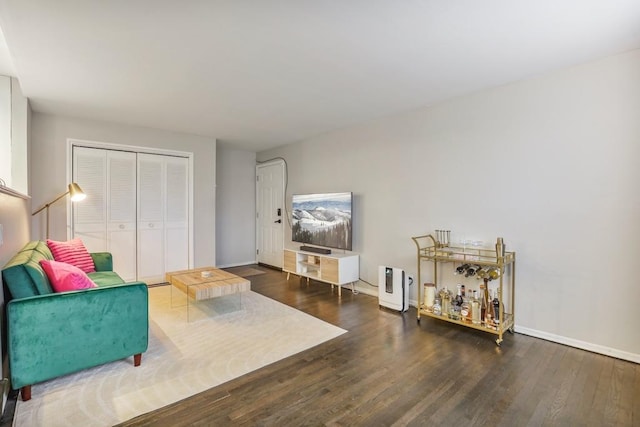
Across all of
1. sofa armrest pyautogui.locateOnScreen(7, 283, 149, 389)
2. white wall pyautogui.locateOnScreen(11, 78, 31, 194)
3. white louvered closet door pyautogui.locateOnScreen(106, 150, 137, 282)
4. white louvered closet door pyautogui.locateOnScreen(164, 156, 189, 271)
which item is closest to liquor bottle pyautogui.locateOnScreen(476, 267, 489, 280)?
sofa armrest pyautogui.locateOnScreen(7, 283, 149, 389)

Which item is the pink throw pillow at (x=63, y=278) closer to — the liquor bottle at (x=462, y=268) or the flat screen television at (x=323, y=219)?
the flat screen television at (x=323, y=219)

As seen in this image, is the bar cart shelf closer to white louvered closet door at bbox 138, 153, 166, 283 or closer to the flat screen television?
the flat screen television

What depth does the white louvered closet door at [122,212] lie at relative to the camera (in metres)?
4.31

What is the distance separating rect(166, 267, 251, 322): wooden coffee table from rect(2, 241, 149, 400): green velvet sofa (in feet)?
2.52

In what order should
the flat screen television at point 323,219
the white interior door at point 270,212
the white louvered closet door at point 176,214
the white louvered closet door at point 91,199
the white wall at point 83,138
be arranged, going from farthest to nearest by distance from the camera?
the white interior door at point 270,212
the white louvered closet door at point 176,214
the flat screen television at point 323,219
the white louvered closet door at point 91,199
the white wall at point 83,138

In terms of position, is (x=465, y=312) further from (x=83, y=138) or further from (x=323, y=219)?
(x=83, y=138)

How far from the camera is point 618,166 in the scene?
2.41m

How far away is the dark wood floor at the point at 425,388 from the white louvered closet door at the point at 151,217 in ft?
10.7

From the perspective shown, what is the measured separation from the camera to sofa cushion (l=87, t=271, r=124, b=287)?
2928 mm

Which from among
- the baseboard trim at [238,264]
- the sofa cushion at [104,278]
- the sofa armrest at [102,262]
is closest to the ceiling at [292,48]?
the sofa armrest at [102,262]

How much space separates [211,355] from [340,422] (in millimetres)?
1236

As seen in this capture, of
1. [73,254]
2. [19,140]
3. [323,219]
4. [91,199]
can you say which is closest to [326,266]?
[323,219]

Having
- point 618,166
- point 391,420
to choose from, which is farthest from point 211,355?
point 618,166

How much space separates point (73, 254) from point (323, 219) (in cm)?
302
